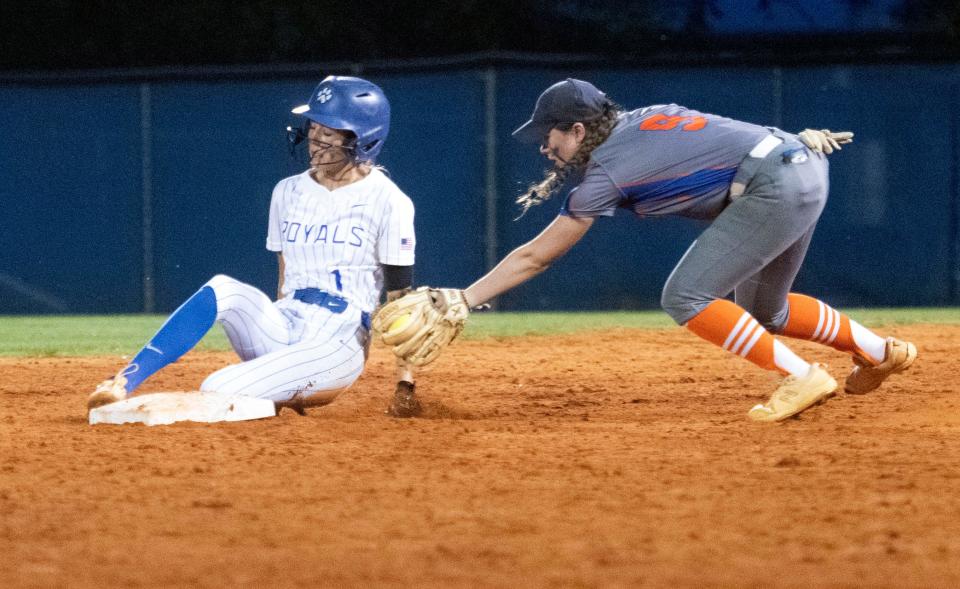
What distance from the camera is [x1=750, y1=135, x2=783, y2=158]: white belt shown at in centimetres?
524

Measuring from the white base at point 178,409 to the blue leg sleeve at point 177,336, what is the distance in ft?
0.30

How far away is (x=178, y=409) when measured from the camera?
518 cm

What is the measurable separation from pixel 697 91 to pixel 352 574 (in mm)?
11070

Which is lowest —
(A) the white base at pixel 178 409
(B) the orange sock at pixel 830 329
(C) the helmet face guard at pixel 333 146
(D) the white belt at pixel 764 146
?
(A) the white base at pixel 178 409

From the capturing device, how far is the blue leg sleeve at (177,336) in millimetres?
5137

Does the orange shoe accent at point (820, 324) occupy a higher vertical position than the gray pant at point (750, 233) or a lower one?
lower

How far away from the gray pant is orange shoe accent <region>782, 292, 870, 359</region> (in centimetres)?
55

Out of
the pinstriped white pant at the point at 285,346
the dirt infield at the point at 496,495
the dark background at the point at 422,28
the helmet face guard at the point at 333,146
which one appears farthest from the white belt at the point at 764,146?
the dark background at the point at 422,28

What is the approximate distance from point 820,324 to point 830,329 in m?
0.05

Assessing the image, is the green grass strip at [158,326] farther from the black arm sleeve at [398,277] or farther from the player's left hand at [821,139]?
the player's left hand at [821,139]

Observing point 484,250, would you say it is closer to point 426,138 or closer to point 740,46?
point 426,138

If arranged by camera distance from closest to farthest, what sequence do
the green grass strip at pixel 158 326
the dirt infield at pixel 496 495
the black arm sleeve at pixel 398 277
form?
the dirt infield at pixel 496 495, the black arm sleeve at pixel 398 277, the green grass strip at pixel 158 326

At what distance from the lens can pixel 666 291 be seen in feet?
17.3

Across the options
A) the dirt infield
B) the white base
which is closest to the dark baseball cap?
the dirt infield
